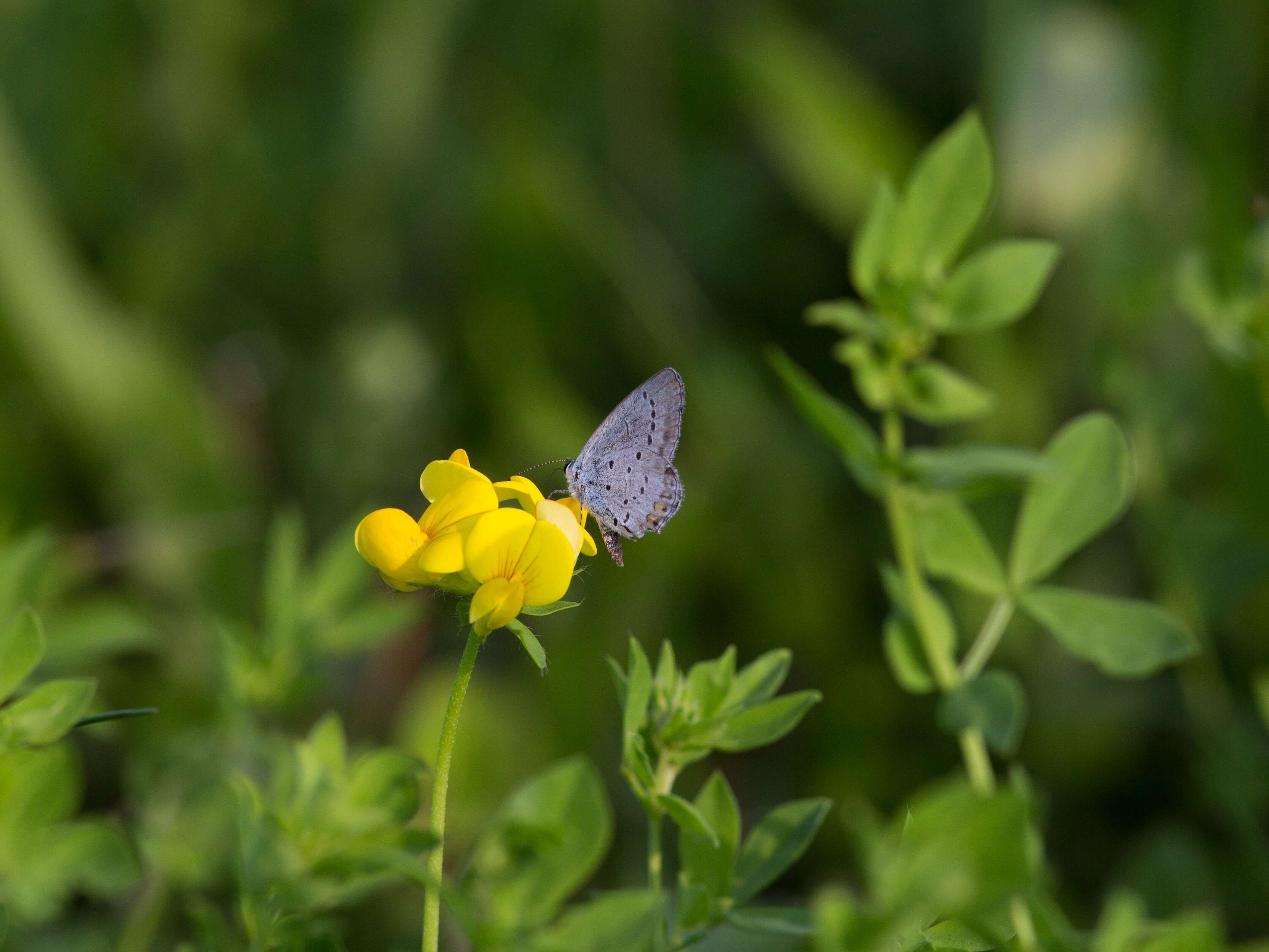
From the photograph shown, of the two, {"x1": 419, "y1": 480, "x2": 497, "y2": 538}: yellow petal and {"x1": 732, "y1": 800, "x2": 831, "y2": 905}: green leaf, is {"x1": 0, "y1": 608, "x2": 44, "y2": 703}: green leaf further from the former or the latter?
{"x1": 732, "y1": 800, "x2": 831, "y2": 905}: green leaf

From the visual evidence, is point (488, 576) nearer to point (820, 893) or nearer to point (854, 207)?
point (820, 893)

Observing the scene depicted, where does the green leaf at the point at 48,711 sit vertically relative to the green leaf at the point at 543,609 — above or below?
above

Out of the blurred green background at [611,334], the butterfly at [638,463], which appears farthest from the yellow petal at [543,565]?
the blurred green background at [611,334]

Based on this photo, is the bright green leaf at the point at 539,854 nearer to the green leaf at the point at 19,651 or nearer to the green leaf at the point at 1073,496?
the green leaf at the point at 19,651

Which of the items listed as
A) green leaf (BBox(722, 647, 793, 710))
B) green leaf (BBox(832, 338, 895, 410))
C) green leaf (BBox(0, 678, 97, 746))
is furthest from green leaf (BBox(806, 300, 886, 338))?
green leaf (BBox(0, 678, 97, 746))

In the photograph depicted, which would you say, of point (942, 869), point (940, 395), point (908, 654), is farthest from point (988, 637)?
point (942, 869)

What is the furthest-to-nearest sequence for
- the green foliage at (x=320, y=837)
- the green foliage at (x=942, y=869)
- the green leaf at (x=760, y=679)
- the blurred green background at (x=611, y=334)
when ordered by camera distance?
the blurred green background at (x=611, y=334)
the green leaf at (x=760, y=679)
the green foliage at (x=320, y=837)
the green foliage at (x=942, y=869)

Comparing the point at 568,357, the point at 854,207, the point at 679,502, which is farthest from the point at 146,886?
the point at 854,207
